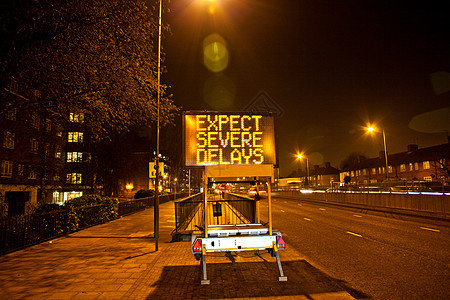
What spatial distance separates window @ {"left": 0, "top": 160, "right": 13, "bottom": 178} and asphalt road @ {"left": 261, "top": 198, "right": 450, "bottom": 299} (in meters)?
38.1

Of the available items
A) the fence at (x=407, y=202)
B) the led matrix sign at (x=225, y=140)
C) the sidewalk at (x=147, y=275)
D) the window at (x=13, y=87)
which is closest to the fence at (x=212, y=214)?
the sidewalk at (x=147, y=275)

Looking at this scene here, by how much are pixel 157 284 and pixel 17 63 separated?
19.9 feet

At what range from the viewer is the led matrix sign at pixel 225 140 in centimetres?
638

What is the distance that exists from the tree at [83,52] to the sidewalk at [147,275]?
410cm

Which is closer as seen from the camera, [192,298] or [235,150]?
[192,298]

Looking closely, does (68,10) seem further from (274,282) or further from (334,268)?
(334,268)

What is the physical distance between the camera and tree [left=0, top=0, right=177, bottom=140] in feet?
22.7

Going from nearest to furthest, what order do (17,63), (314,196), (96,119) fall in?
1. (17,63)
2. (96,119)
3. (314,196)

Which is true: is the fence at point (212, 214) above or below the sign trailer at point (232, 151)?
below

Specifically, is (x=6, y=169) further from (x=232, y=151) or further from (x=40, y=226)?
(x=232, y=151)

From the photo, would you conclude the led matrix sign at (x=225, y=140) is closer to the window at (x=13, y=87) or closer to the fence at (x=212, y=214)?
the fence at (x=212, y=214)

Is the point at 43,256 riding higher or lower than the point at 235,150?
lower

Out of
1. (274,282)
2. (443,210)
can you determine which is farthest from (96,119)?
(443,210)

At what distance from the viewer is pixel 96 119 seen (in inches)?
373
